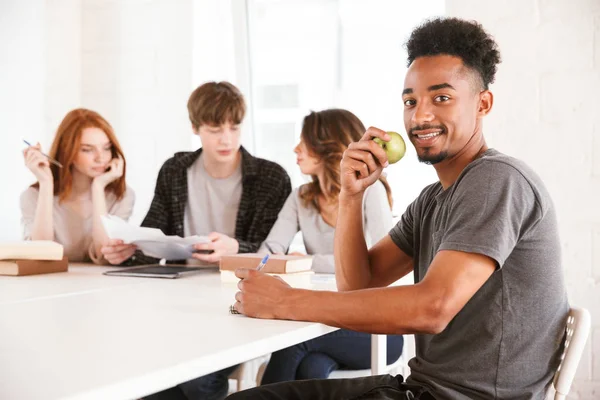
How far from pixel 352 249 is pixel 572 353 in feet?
1.64

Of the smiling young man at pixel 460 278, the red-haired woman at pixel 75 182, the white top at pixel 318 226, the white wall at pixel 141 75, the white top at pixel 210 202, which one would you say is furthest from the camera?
the white wall at pixel 141 75

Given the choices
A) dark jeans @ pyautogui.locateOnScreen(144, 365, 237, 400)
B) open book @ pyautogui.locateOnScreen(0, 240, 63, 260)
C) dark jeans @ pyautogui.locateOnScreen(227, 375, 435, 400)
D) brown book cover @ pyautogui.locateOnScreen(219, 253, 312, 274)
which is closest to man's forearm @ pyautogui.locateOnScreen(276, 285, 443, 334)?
dark jeans @ pyautogui.locateOnScreen(227, 375, 435, 400)

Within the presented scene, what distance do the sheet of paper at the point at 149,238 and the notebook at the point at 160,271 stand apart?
0.17ft

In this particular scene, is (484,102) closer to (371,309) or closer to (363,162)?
(363,162)

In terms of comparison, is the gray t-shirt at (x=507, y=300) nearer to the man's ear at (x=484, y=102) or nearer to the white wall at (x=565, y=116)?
the man's ear at (x=484, y=102)

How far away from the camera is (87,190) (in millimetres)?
2520

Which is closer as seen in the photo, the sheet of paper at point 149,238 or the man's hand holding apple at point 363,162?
the man's hand holding apple at point 363,162

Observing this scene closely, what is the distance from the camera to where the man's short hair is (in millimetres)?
2408

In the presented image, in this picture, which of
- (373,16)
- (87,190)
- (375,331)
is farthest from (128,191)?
(375,331)

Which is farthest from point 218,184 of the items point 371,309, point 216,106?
point 371,309

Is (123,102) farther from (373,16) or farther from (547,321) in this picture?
(547,321)

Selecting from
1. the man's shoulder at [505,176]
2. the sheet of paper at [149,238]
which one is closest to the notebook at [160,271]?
the sheet of paper at [149,238]

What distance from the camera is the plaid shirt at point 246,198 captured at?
243 centimetres

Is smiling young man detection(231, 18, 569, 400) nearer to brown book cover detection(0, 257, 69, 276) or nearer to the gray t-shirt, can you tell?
the gray t-shirt
